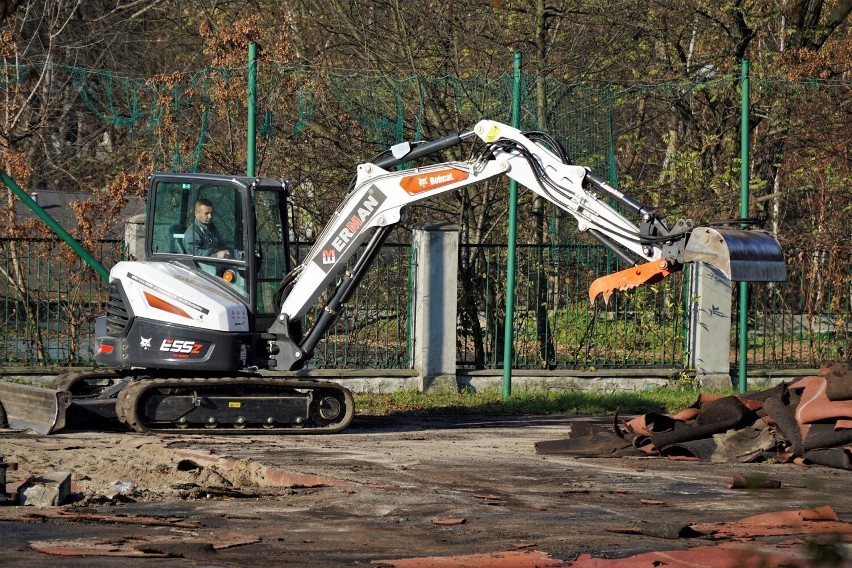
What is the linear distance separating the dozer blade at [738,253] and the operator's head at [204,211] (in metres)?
4.77

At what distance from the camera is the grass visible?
14414mm

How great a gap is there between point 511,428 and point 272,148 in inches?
204

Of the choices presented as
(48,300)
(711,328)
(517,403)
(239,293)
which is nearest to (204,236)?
A: (239,293)

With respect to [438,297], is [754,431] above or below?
below

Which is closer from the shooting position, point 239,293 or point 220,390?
point 220,390

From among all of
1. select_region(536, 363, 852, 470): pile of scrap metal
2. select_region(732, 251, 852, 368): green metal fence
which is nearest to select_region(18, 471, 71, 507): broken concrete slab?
select_region(536, 363, 852, 470): pile of scrap metal

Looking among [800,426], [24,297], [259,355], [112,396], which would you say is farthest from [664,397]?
[24,297]

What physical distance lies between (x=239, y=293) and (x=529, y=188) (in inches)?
120

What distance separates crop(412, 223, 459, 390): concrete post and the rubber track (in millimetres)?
2990

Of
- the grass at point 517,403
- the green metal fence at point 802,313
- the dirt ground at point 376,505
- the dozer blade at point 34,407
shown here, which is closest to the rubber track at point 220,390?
the dirt ground at point 376,505

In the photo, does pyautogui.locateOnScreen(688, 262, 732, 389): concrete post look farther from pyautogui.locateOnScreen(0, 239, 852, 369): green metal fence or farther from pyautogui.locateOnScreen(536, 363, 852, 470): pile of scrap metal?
pyautogui.locateOnScreen(536, 363, 852, 470): pile of scrap metal

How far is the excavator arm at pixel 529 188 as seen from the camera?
9.77 metres

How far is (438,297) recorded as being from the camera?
15.2 metres

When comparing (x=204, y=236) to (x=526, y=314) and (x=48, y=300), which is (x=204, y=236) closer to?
(x=48, y=300)
